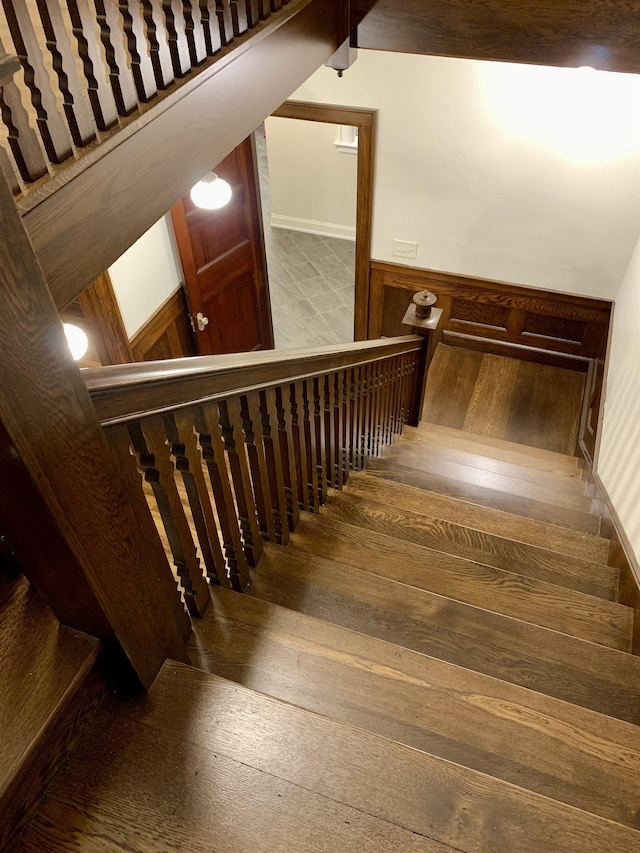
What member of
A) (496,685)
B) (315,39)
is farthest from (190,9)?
(496,685)

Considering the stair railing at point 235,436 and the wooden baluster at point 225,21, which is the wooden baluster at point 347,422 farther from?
the wooden baluster at point 225,21

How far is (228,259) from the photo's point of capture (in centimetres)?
429

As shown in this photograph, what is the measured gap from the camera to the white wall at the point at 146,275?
3.50 meters

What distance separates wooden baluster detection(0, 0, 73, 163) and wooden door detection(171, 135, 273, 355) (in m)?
2.43

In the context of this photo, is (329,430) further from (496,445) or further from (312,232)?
(312,232)

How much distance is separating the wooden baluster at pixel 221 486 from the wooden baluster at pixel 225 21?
121 cm

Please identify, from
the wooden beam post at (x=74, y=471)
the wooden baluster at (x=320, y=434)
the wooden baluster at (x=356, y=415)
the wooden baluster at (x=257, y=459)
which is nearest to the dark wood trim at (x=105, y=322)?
the wooden baluster at (x=356, y=415)

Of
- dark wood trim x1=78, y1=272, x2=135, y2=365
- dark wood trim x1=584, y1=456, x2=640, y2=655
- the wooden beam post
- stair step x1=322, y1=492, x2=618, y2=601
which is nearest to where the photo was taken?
the wooden beam post

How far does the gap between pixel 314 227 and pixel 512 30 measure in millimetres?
4249

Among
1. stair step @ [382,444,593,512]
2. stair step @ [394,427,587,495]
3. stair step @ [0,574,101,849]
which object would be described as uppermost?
stair step @ [0,574,101,849]

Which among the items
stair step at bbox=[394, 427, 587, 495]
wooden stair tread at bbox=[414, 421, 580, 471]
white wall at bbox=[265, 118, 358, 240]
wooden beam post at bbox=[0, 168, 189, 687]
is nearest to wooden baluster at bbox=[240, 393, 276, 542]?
wooden beam post at bbox=[0, 168, 189, 687]

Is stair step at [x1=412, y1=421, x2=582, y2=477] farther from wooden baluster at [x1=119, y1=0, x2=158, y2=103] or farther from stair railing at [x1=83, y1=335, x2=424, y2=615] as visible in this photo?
wooden baluster at [x1=119, y1=0, x2=158, y2=103]

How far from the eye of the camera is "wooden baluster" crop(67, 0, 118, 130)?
1.28 metres

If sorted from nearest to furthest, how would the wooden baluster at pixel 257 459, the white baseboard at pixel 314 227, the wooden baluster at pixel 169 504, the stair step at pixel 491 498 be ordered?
the wooden baluster at pixel 169 504, the wooden baluster at pixel 257 459, the stair step at pixel 491 498, the white baseboard at pixel 314 227
